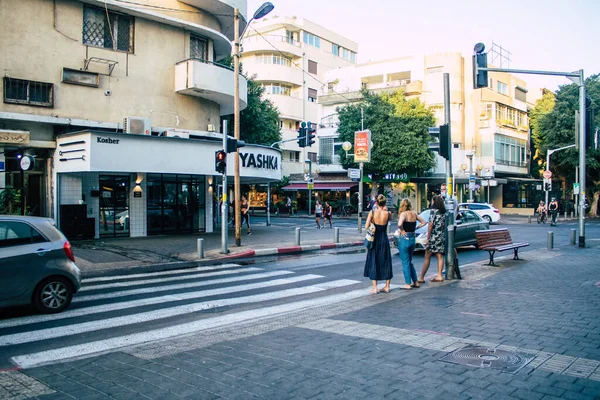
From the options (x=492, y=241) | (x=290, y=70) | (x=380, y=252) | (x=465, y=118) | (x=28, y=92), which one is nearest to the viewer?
(x=380, y=252)

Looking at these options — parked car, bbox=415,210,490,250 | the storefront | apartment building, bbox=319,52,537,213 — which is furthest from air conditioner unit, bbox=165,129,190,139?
apartment building, bbox=319,52,537,213

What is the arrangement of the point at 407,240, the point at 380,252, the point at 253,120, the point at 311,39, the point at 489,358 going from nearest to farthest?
the point at 489,358, the point at 380,252, the point at 407,240, the point at 253,120, the point at 311,39

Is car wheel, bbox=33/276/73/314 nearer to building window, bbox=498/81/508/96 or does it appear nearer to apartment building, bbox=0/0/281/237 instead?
apartment building, bbox=0/0/281/237

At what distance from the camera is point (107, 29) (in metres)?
19.3

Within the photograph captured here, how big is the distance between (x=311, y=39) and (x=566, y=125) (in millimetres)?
29271

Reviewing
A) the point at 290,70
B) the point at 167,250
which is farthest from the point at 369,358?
the point at 290,70

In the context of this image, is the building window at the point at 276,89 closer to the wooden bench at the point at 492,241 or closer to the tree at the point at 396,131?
the tree at the point at 396,131

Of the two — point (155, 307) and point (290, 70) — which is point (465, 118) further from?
point (155, 307)

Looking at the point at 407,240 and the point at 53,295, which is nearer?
the point at 53,295

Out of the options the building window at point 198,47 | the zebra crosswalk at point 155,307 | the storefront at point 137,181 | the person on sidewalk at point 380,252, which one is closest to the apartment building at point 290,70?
the building window at point 198,47

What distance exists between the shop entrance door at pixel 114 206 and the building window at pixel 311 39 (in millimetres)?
40980

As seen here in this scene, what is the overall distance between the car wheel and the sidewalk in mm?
4073

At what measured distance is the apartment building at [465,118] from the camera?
4531 centimetres

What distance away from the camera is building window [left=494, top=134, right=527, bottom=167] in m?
46.6
